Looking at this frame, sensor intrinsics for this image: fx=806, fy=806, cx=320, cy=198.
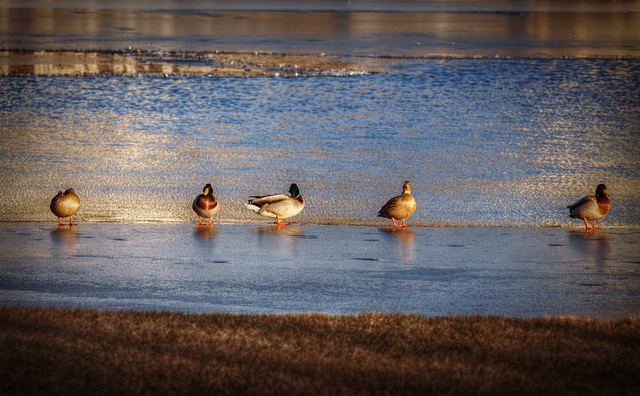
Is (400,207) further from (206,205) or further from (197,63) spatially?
(197,63)

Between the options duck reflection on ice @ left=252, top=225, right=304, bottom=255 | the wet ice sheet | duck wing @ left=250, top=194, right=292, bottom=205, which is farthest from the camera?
duck wing @ left=250, top=194, right=292, bottom=205

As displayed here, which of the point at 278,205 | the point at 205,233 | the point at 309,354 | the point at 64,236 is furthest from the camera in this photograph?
the point at 278,205

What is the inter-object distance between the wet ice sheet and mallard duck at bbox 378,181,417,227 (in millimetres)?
193

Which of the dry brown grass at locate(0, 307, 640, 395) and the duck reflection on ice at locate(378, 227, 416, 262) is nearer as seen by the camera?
the dry brown grass at locate(0, 307, 640, 395)

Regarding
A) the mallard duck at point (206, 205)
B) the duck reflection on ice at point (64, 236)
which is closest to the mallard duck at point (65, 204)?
the duck reflection on ice at point (64, 236)

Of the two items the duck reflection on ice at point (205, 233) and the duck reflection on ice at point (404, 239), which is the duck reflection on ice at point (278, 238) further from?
the duck reflection on ice at point (404, 239)

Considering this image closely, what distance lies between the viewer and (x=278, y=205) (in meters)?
8.88

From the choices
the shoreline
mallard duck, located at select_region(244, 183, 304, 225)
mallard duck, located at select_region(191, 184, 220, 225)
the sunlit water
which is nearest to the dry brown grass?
mallard duck, located at select_region(191, 184, 220, 225)

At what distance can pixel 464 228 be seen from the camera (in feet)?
29.2

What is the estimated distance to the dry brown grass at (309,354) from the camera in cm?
453

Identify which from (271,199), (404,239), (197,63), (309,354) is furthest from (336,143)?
(197,63)

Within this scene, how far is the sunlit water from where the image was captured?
997 centimetres

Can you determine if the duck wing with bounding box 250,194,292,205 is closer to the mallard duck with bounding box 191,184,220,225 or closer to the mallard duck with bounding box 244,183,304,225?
the mallard duck with bounding box 244,183,304,225

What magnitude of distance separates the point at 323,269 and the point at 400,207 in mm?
1810
